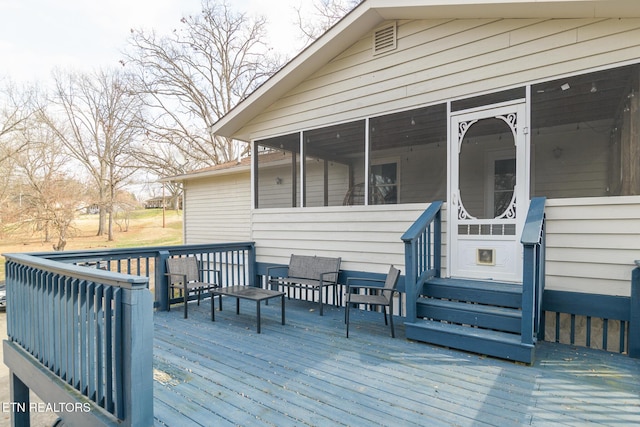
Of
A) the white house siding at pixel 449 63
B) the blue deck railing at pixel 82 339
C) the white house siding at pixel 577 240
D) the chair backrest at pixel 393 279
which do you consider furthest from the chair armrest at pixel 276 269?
the blue deck railing at pixel 82 339

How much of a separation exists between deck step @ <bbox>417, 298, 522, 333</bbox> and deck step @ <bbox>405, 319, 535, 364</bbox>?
60 mm

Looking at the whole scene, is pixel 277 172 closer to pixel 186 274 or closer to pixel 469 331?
pixel 186 274

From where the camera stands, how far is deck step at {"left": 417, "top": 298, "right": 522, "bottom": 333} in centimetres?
326

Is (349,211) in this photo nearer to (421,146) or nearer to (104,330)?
(421,146)

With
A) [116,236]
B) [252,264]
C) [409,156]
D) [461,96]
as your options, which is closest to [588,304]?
[461,96]

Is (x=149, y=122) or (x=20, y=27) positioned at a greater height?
(x=20, y=27)

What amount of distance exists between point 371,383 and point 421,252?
5.46 ft

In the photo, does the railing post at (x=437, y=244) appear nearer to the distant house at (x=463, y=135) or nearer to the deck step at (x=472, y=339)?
the distant house at (x=463, y=135)

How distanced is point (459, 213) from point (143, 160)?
58.1ft

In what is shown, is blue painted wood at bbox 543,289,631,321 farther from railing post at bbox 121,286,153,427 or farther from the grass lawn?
the grass lawn

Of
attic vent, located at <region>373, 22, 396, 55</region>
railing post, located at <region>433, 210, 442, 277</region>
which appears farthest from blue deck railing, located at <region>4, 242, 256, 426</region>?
attic vent, located at <region>373, 22, 396, 55</region>

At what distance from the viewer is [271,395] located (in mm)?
2529

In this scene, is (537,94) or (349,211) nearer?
(537,94)

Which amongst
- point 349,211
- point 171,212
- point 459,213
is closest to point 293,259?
point 349,211
